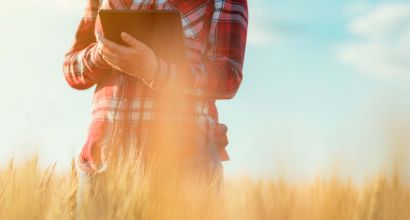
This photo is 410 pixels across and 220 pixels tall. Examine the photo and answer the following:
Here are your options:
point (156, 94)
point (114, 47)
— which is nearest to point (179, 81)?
point (156, 94)

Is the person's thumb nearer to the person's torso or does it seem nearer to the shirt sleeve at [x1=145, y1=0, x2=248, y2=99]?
the shirt sleeve at [x1=145, y1=0, x2=248, y2=99]

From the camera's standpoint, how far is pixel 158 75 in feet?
6.09

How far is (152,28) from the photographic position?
1.84 metres

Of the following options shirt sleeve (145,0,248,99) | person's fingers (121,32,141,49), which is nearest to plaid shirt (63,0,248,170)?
shirt sleeve (145,0,248,99)

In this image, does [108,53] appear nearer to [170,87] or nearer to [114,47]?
[114,47]

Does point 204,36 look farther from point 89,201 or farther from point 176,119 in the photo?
point 89,201

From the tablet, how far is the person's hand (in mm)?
33

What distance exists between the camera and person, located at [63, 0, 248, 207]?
1.92 meters

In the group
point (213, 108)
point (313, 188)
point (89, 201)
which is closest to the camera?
point (89, 201)

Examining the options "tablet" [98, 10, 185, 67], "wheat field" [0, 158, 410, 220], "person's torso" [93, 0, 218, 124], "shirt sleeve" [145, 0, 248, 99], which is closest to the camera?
"wheat field" [0, 158, 410, 220]

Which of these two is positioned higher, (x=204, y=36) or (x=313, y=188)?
(x=204, y=36)

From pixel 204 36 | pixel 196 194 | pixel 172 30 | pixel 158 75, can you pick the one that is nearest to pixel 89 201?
pixel 196 194

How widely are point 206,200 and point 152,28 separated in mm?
620

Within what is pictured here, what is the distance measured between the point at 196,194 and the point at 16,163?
2.04ft
